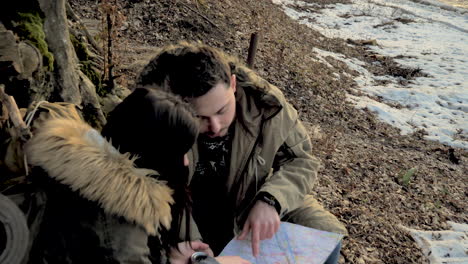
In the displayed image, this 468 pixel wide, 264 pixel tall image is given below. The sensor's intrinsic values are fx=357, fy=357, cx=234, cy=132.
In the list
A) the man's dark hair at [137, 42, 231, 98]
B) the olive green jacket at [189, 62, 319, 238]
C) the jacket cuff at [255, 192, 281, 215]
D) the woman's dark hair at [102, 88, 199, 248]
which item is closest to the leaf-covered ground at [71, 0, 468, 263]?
the man's dark hair at [137, 42, 231, 98]

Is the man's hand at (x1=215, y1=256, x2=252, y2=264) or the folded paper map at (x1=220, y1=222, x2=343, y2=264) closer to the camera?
the man's hand at (x1=215, y1=256, x2=252, y2=264)

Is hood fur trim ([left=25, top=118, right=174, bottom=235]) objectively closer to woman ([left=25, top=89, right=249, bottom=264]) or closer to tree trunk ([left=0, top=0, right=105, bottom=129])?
woman ([left=25, top=89, right=249, bottom=264])

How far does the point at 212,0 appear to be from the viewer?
362 inches

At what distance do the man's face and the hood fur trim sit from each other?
684 millimetres

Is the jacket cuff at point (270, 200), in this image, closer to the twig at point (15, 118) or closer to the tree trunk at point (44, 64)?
the twig at point (15, 118)

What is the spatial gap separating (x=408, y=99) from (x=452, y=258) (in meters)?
5.94

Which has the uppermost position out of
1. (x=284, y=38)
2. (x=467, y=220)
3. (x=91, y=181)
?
(x=91, y=181)

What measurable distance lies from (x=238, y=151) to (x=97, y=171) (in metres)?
1.14

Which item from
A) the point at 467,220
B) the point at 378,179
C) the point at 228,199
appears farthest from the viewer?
the point at 378,179

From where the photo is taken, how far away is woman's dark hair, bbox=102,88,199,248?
1.57 metres

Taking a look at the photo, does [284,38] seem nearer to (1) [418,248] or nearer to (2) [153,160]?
(1) [418,248]

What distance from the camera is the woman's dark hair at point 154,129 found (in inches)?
61.6

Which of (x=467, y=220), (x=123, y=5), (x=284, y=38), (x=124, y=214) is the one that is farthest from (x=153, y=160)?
(x=284, y=38)

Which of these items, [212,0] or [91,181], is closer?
[91,181]
